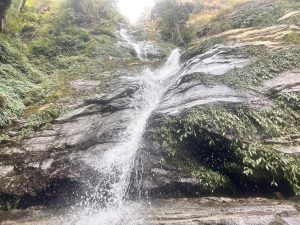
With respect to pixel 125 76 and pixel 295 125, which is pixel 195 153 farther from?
pixel 125 76

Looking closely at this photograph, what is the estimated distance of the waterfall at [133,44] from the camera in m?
16.9

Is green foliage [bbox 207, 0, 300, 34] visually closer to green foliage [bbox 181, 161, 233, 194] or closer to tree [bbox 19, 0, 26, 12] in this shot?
green foliage [bbox 181, 161, 233, 194]

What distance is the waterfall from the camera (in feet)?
55.5

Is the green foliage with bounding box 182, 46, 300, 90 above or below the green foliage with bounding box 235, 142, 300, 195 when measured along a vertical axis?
above

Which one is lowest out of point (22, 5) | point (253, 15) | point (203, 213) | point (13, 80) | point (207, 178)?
point (203, 213)

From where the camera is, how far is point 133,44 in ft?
60.2

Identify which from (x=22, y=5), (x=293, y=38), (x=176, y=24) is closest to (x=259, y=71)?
(x=293, y=38)

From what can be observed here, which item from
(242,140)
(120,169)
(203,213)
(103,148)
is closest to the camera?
(203,213)

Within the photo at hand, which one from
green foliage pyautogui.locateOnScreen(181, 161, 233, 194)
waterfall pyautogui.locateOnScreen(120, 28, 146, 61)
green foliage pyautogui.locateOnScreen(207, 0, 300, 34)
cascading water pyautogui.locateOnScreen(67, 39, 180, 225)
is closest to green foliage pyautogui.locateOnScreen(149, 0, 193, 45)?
green foliage pyautogui.locateOnScreen(207, 0, 300, 34)

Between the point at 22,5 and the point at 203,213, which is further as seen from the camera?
the point at 22,5

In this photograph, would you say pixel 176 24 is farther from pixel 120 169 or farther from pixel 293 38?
pixel 120 169

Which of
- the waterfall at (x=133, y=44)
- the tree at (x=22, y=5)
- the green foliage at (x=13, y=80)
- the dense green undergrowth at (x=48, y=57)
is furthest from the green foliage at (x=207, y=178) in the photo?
the tree at (x=22, y=5)

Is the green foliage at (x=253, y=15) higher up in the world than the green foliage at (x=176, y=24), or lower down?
lower down

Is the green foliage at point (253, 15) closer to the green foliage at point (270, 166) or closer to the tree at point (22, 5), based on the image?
the green foliage at point (270, 166)
